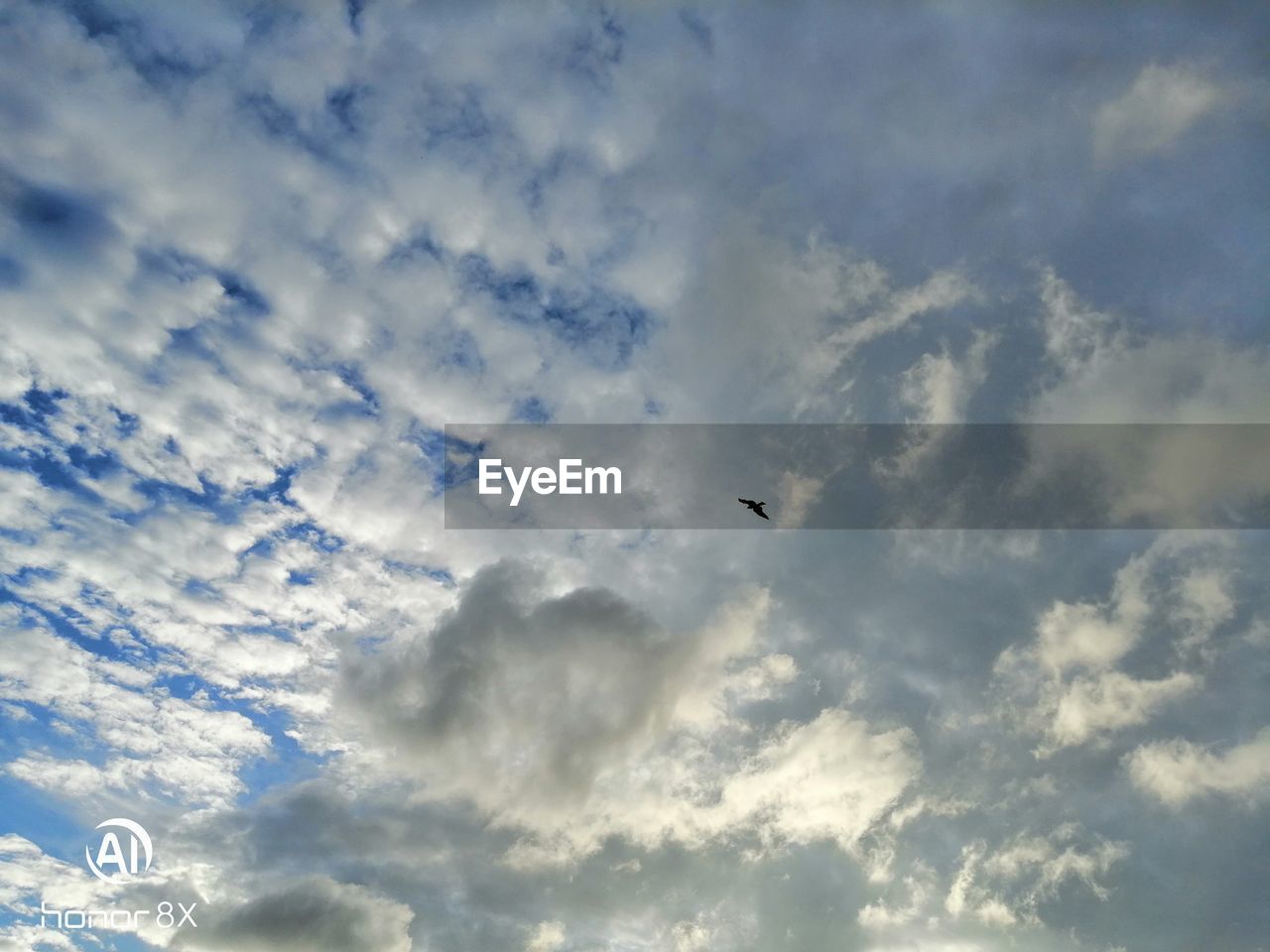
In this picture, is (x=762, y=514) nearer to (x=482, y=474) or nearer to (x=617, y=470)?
(x=617, y=470)

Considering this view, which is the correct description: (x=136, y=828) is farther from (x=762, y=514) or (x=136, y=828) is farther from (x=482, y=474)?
(x=762, y=514)

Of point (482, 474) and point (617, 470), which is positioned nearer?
point (482, 474)

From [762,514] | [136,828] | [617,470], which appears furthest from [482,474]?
[136,828]

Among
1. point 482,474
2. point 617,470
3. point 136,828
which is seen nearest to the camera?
point 482,474

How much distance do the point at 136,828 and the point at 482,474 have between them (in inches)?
4172

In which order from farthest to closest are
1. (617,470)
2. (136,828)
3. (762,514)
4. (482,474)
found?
(136,828) < (762,514) < (617,470) < (482,474)

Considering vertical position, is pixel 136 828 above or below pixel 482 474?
below

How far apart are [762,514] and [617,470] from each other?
2671 centimetres

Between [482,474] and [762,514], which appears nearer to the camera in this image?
[482,474]

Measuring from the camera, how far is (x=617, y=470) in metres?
120

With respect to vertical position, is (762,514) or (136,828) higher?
(762,514)

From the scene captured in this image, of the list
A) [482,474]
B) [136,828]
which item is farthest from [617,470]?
[136,828]

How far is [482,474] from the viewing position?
108 meters

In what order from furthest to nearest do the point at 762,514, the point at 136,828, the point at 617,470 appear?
the point at 136,828
the point at 762,514
the point at 617,470
